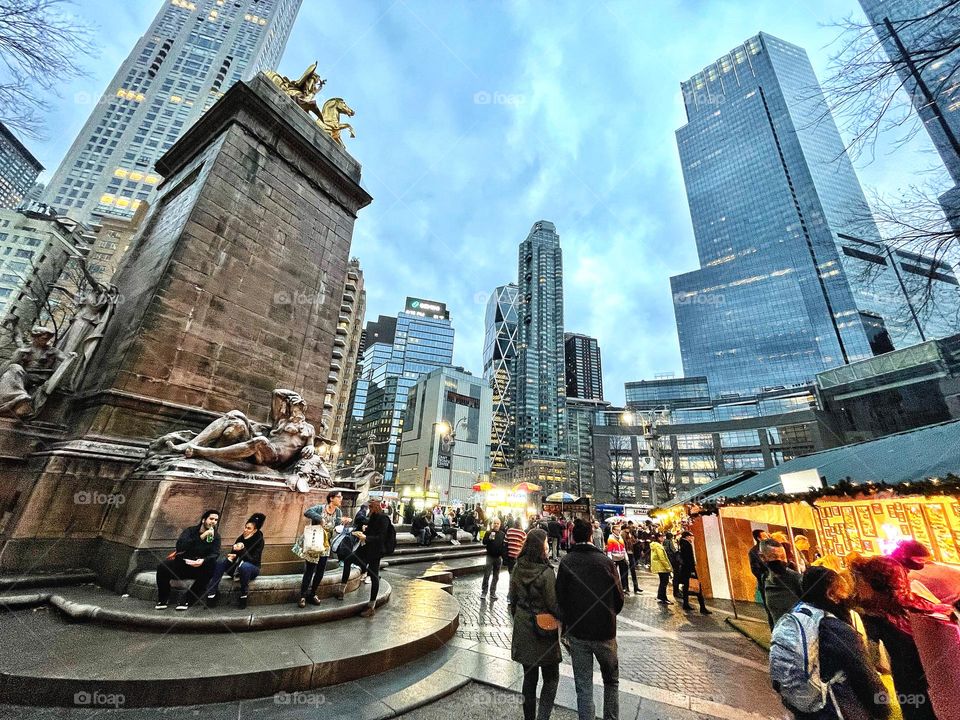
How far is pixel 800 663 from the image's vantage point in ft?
7.97

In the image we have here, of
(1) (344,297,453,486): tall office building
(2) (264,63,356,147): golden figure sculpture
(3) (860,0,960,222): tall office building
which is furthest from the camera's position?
(1) (344,297,453,486): tall office building

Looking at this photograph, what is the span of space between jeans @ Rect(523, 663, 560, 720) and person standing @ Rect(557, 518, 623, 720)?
0.21 metres

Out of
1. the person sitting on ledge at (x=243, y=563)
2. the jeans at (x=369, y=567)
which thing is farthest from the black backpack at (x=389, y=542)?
the person sitting on ledge at (x=243, y=563)

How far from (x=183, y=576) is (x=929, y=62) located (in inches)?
449

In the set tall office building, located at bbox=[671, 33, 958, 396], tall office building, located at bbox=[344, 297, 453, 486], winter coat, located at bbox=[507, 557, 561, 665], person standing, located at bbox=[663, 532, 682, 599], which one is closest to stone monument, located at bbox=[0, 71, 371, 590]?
winter coat, located at bbox=[507, 557, 561, 665]

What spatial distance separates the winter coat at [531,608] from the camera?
347cm

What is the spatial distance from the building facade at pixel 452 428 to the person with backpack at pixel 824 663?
7109 cm

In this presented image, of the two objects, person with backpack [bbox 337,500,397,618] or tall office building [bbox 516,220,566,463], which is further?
tall office building [bbox 516,220,566,463]

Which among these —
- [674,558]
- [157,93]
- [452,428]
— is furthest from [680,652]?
[157,93]

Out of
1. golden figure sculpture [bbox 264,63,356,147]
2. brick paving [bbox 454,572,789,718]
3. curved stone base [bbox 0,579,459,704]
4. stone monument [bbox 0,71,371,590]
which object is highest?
golden figure sculpture [bbox 264,63,356,147]

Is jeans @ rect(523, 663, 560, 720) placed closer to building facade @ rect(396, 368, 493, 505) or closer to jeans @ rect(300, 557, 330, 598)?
jeans @ rect(300, 557, 330, 598)

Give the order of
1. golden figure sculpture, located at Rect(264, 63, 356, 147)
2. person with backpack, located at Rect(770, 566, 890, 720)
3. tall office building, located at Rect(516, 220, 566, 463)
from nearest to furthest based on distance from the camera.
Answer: person with backpack, located at Rect(770, 566, 890, 720), golden figure sculpture, located at Rect(264, 63, 356, 147), tall office building, located at Rect(516, 220, 566, 463)

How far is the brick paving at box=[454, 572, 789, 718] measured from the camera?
4.64m

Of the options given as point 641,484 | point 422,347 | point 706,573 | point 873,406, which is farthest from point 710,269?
point 706,573
